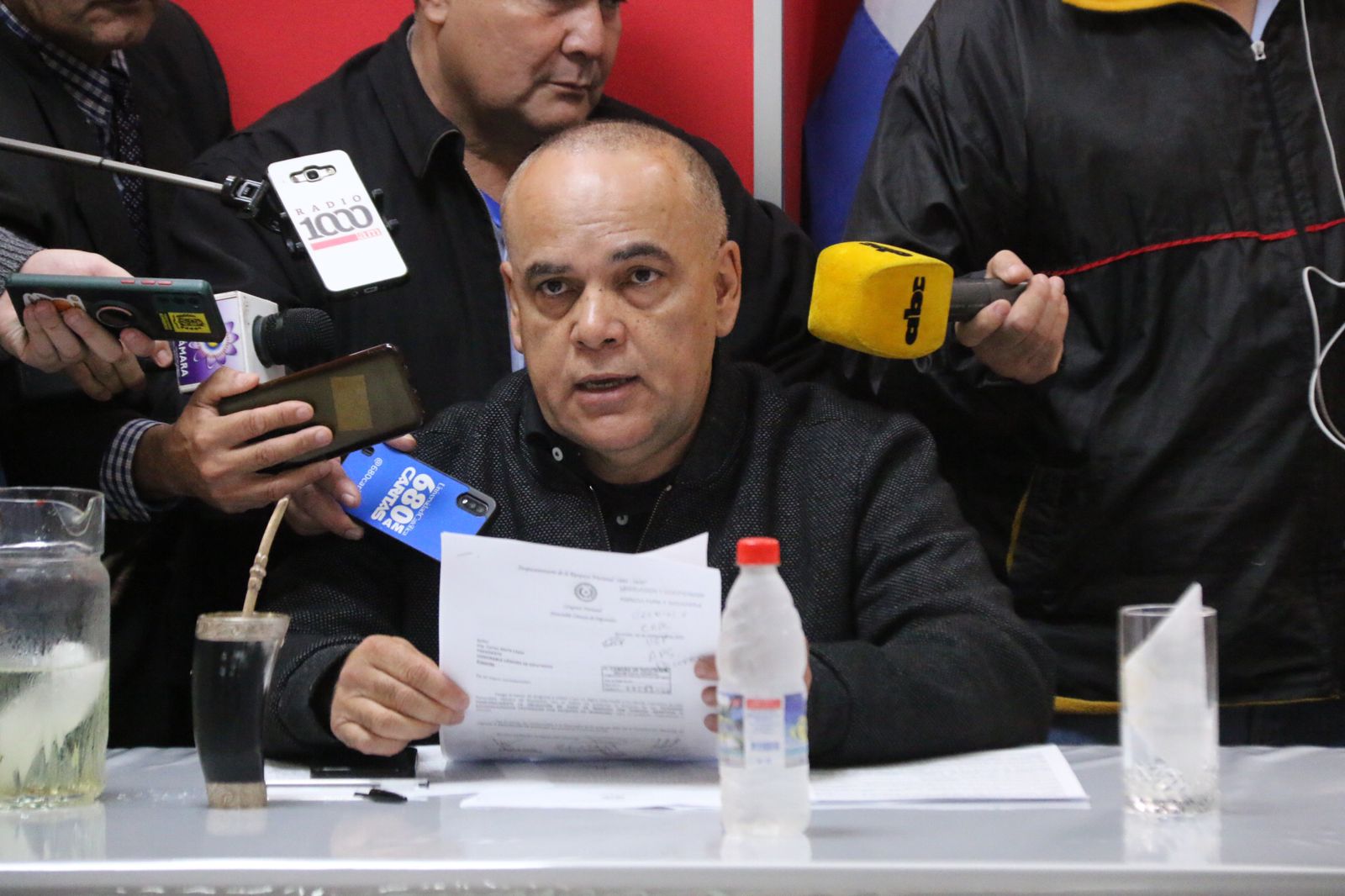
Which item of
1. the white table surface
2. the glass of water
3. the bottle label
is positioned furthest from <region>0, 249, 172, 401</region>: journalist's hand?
the glass of water

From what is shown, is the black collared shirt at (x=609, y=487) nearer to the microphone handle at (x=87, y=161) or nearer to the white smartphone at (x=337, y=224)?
the white smartphone at (x=337, y=224)

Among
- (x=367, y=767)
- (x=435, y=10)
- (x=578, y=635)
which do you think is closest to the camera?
(x=578, y=635)

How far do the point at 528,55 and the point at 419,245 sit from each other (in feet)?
1.21

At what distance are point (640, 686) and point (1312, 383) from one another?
111cm

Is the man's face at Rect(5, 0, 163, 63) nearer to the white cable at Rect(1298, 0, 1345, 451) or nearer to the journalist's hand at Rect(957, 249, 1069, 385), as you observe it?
the journalist's hand at Rect(957, 249, 1069, 385)

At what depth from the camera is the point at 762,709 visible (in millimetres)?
1324

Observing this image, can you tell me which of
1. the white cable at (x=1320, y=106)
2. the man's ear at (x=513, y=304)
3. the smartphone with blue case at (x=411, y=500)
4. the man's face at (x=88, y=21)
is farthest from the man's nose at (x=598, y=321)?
the white cable at (x=1320, y=106)

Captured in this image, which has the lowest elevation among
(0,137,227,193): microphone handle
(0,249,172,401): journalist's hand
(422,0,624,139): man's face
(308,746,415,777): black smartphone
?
(308,746,415,777): black smartphone

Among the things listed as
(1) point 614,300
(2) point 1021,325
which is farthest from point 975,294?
(1) point 614,300

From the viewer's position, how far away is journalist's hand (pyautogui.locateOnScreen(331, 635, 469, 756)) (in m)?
1.57

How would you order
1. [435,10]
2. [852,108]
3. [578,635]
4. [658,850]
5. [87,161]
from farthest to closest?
[852,108], [435,10], [87,161], [578,635], [658,850]

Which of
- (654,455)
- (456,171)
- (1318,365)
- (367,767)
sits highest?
(456,171)

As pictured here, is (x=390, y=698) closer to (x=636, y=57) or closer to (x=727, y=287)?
(x=727, y=287)

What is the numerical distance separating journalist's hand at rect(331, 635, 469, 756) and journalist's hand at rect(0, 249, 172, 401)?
50cm
